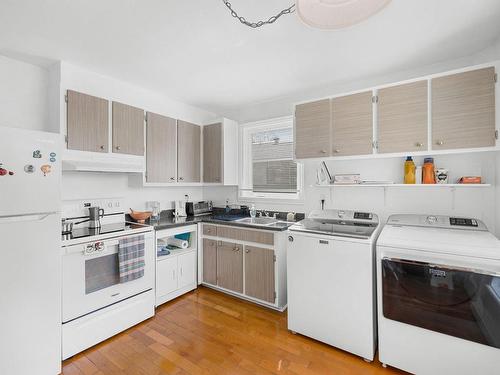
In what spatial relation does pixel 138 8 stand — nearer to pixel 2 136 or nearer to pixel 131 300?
pixel 2 136

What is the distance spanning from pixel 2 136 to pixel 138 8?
1205 mm

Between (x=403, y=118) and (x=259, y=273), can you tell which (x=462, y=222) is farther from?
(x=259, y=273)

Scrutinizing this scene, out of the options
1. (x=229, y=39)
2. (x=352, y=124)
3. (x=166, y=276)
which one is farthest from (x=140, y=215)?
(x=352, y=124)

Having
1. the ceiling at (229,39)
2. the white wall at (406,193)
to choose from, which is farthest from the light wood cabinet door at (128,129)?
the white wall at (406,193)

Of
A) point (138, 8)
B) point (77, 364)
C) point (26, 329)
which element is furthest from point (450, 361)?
point (138, 8)

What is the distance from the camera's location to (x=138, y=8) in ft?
5.32

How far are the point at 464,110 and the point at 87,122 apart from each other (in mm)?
3264

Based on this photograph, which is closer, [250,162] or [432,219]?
[432,219]

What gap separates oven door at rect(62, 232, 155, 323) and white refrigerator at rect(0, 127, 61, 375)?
0.40 feet

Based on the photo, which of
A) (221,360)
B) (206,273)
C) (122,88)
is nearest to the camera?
(221,360)

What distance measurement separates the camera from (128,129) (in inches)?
107

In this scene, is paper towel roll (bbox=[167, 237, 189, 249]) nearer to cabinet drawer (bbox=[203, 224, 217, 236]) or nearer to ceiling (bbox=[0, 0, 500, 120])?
cabinet drawer (bbox=[203, 224, 217, 236])

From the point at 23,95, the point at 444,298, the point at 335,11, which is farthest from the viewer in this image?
the point at 23,95

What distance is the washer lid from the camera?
62.9 inches
